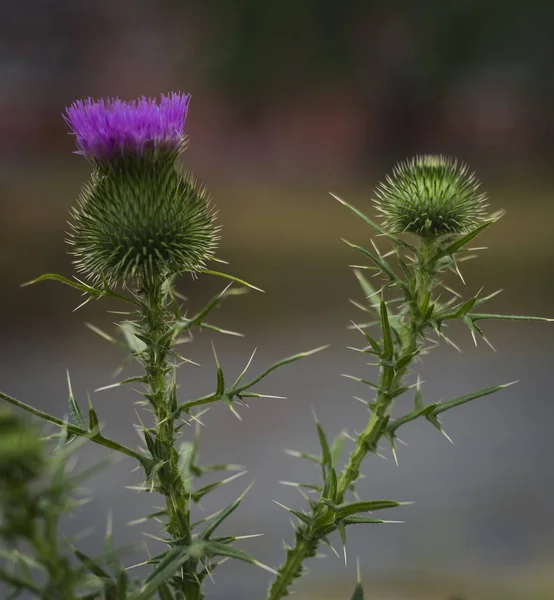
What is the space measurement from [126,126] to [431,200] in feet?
1.21

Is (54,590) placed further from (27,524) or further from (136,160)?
(136,160)

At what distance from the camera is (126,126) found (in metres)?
0.89

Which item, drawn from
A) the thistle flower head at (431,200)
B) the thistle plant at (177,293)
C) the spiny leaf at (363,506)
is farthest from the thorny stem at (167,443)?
the thistle flower head at (431,200)

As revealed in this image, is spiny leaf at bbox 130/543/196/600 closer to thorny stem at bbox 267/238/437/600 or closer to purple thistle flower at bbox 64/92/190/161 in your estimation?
thorny stem at bbox 267/238/437/600

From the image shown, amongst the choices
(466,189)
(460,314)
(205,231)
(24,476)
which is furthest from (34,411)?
(466,189)

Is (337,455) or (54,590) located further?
(337,455)

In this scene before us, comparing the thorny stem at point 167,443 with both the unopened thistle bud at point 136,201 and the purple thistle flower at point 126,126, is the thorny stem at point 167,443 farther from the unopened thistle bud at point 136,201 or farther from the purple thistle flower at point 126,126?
the purple thistle flower at point 126,126

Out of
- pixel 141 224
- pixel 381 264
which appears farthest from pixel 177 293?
pixel 381 264

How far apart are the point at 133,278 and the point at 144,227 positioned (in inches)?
2.4

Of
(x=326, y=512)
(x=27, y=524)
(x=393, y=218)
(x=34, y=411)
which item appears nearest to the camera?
(x=27, y=524)

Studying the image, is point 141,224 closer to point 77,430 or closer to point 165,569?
point 77,430

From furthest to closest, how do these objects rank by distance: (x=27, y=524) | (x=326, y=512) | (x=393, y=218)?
(x=393, y=218) < (x=326, y=512) < (x=27, y=524)

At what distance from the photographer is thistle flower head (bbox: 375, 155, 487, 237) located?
0.95 m

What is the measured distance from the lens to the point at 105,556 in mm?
534
